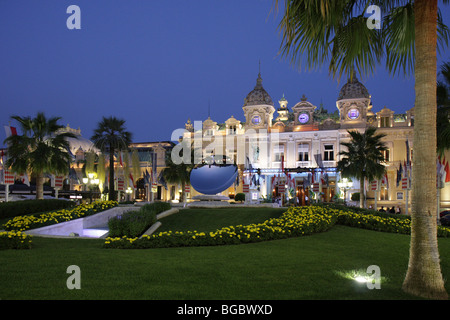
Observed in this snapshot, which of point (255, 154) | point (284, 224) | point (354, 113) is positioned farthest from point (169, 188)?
point (284, 224)

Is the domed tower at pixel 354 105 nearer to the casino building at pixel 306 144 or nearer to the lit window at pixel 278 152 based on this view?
the casino building at pixel 306 144

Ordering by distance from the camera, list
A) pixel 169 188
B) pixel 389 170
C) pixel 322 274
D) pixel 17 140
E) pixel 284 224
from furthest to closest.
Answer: pixel 169 188
pixel 389 170
pixel 17 140
pixel 284 224
pixel 322 274

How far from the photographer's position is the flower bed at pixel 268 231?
1382 cm

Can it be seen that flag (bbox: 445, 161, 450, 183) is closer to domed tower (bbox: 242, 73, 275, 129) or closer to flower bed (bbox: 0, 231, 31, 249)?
flower bed (bbox: 0, 231, 31, 249)

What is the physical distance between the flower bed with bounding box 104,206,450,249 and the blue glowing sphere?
12.9m

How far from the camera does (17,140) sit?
29.5m

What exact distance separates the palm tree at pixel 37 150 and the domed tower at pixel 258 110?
33.8 m

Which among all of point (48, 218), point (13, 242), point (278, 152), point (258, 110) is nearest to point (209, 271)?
point (13, 242)

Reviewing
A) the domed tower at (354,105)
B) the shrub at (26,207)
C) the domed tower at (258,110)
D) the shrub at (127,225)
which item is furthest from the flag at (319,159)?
the shrub at (127,225)

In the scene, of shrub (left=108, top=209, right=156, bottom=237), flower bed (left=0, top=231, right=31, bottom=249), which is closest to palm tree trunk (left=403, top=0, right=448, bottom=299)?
flower bed (left=0, top=231, right=31, bottom=249)

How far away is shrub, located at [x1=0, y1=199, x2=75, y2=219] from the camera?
82.0 feet

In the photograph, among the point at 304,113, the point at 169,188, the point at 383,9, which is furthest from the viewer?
the point at 169,188
